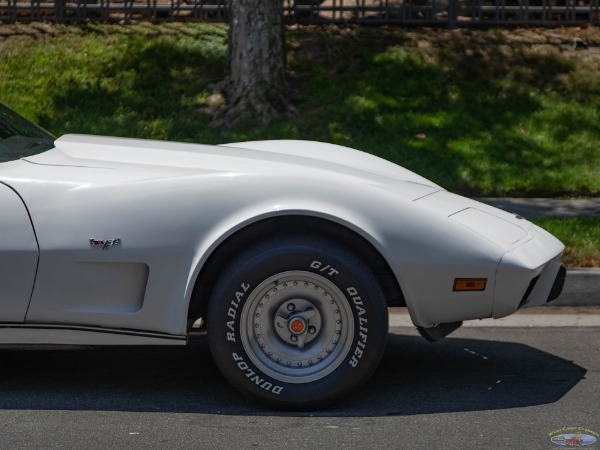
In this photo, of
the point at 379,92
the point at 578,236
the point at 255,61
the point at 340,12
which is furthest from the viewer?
the point at 340,12

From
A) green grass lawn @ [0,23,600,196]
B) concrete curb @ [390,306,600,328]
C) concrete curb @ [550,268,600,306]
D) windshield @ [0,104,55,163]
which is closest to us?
windshield @ [0,104,55,163]

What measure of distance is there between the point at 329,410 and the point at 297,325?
1.26ft

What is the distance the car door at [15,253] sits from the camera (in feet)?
15.6

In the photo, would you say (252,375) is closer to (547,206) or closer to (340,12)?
(547,206)

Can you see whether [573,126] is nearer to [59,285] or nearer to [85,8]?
[85,8]

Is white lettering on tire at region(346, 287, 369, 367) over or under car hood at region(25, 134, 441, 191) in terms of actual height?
under

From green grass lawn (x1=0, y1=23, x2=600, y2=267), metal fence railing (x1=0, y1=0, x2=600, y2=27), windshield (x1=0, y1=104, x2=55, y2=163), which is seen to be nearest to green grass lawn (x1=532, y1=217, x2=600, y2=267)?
green grass lawn (x1=0, y1=23, x2=600, y2=267)

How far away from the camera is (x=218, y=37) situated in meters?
13.4

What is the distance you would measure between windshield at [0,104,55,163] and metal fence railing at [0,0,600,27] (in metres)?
8.49

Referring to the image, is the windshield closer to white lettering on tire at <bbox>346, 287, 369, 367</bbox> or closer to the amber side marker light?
white lettering on tire at <bbox>346, 287, 369, 367</bbox>

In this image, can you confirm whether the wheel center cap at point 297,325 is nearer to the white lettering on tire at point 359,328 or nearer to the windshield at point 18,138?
the white lettering on tire at point 359,328

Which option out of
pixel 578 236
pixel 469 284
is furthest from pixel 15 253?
pixel 578 236

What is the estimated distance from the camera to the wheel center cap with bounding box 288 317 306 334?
484cm

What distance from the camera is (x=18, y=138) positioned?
5.39 m
